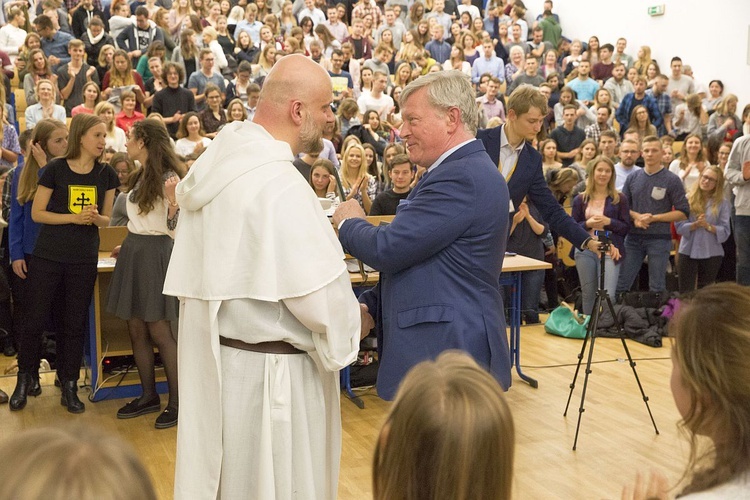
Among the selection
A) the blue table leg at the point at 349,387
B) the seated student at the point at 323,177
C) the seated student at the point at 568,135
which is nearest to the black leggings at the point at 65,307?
the blue table leg at the point at 349,387

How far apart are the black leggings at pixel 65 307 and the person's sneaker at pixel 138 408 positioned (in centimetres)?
37

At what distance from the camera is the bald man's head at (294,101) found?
2352 mm

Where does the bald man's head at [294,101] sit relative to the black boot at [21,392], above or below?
above

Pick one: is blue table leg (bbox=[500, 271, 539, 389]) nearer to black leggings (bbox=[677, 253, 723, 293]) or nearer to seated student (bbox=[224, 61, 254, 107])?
black leggings (bbox=[677, 253, 723, 293])

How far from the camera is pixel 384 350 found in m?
2.58

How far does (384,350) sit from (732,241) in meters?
6.14

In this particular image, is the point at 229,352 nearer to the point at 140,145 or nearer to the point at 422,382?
the point at 422,382

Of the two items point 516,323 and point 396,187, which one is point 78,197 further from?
point 516,323

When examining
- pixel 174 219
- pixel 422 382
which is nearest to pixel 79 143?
pixel 174 219

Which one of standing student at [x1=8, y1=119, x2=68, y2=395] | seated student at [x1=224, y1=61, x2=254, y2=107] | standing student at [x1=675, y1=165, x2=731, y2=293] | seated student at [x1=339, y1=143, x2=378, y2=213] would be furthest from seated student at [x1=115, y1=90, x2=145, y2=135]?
standing student at [x1=675, y1=165, x2=731, y2=293]

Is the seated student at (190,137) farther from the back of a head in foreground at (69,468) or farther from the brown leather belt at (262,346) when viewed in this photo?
the back of a head in foreground at (69,468)

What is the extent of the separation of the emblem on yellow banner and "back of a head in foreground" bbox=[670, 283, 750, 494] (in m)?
3.88

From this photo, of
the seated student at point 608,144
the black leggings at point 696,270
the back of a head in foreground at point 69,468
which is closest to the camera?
the back of a head in foreground at point 69,468

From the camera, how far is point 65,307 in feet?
15.8
